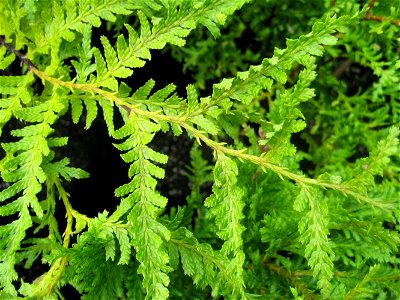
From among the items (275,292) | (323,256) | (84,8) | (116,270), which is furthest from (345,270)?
(84,8)

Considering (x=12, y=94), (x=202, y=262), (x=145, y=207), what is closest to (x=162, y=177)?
(x=145, y=207)

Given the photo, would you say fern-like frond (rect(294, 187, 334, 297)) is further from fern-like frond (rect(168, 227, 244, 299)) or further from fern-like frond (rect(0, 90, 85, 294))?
fern-like frond (rect(0, 90, 85, 294))

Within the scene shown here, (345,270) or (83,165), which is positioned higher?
(83,165)

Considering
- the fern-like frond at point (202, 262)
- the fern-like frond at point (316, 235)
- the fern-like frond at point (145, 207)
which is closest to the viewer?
the fern-like frond at point (145, 207)

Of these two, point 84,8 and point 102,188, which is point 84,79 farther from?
Answer: point 102,188

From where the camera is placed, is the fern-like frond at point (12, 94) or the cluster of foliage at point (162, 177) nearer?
the cluster of foliage at point (162, 177)

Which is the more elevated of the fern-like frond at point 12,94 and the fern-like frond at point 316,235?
the fern-like frond at point 12,94

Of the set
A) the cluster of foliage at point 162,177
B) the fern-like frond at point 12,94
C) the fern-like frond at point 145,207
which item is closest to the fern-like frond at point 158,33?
the cluster of foliage at point 162,177

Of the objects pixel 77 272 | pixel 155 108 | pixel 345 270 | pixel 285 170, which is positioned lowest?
pixel 345 270

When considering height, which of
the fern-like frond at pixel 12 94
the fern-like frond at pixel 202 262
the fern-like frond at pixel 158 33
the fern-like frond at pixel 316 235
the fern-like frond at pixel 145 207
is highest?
the fern-like frond at pixel 158 33

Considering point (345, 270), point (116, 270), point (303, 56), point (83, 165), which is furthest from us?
point (83, 165)

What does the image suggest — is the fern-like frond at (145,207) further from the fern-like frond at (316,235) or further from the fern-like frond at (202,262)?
the fern-like frond at (316,235)
